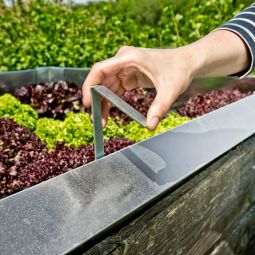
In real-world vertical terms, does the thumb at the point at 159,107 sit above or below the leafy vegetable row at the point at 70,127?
above

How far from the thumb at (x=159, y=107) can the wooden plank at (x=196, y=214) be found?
0.90ft

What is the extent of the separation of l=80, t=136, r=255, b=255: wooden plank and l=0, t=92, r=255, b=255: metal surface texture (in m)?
0.07

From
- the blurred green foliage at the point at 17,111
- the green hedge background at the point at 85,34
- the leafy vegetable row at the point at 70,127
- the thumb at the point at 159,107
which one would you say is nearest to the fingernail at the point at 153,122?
the thumb at the point at 159,107

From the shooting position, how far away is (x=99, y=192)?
1064 mm

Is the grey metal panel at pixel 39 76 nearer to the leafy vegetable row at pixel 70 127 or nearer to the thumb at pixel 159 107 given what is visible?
the leafy vegetable row at pixel 70 127

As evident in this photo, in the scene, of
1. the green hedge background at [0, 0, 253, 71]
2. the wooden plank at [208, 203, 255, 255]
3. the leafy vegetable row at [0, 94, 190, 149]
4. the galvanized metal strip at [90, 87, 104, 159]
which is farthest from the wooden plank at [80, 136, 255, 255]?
the green hedge background at [0, 0, 253, 71]

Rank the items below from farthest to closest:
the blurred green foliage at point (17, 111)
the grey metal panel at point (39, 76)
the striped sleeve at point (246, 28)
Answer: the grey metal panel at point (39, 76) → the blurred green foliage at point (17, 111) → the striped sleeve at point (246, 28)

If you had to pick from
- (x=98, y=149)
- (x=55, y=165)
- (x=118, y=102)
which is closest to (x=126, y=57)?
(x=118, y=102)

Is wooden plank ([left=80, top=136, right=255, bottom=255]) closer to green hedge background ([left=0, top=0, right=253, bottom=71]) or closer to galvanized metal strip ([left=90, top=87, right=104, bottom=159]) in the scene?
galvanized metal strip ([left=90, top=87, right=104, bottom=159])

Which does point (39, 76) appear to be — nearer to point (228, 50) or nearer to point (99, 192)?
point (228, 50)

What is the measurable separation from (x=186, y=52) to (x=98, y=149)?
34 centimetres

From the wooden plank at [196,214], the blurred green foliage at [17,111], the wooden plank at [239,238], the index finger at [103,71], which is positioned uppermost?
the index finger at [103,71]

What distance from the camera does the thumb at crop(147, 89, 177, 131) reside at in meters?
0.99

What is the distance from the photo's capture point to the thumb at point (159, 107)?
0.99 metres
